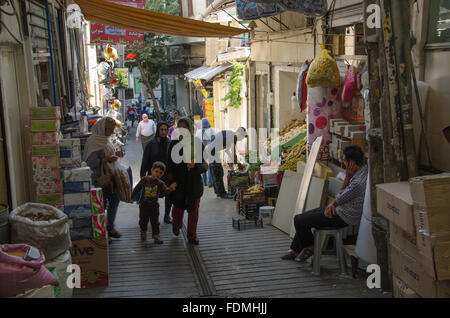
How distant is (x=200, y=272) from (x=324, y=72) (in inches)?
129

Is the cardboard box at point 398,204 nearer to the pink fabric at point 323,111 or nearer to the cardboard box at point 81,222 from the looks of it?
the cardboard box at point 81,222

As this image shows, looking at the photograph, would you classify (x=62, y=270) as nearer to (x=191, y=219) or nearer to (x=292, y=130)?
(x=191, y=219)

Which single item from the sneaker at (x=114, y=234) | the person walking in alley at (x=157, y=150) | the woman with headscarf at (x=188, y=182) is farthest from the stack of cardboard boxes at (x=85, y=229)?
the person walking in alley at (x=157, y=150)

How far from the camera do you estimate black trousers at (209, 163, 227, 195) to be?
1088 cm

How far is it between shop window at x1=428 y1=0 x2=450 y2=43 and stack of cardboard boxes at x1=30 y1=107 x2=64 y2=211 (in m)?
4.26

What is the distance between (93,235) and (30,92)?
7.42ft

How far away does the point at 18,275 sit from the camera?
388cm

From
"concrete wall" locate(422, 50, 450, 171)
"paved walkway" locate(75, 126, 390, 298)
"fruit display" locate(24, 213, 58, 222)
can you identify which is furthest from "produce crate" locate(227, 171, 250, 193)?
"fruit display" locate(24, 213, 58, 222)

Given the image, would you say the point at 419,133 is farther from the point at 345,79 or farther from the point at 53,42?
the point at 53,42

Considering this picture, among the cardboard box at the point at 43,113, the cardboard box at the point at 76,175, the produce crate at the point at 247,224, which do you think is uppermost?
the cardboard box at the point at 43,113

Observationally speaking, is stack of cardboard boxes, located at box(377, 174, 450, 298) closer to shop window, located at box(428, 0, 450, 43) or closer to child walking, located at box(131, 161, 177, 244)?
shop window, located at box(428, 0, 450, 43)

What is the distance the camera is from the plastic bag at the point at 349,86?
7.17 m

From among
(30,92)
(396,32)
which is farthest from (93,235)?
(396,32)

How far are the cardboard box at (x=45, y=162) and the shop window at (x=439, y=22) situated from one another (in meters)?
4.29
